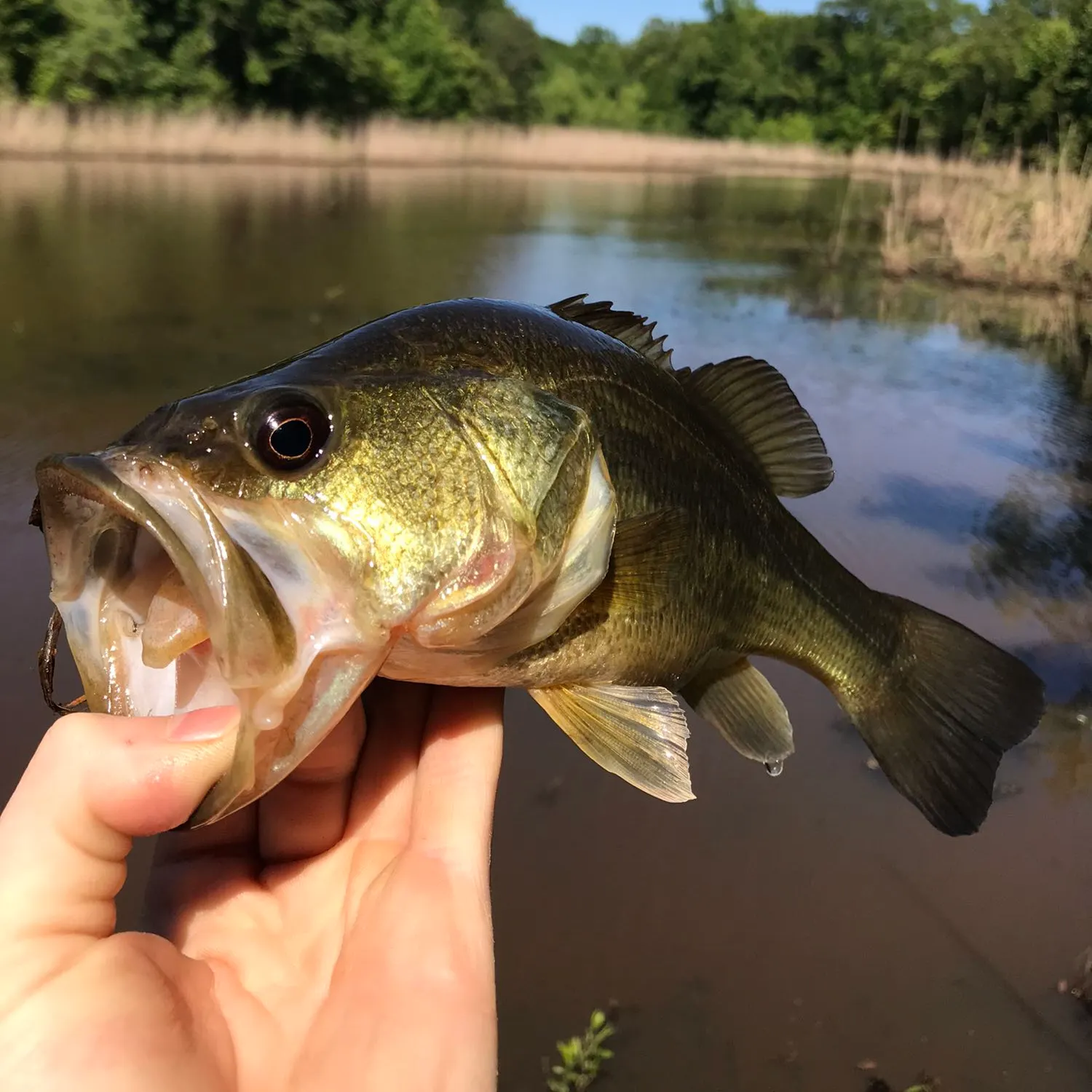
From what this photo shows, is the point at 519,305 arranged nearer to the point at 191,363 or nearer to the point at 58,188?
the point at 191,363

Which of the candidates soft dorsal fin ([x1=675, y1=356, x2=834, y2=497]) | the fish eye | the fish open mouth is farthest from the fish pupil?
soft dorsal fin ([x1=675, y1=356, x2=834, y2=497])

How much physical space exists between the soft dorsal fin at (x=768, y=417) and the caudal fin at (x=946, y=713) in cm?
44

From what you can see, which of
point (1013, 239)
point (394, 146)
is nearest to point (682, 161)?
Result: point (394, 146)

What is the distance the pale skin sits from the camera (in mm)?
1107

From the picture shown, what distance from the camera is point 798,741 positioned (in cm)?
325

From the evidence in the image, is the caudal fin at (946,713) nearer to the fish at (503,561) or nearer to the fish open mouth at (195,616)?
the fish at (503,561)

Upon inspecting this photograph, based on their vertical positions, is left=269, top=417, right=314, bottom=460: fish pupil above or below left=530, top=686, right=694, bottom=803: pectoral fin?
above

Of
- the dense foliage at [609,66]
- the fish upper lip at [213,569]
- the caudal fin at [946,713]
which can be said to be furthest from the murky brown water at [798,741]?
the dense foliage at [609,66]

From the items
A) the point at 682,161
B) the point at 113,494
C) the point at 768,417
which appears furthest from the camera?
the point at 682,161

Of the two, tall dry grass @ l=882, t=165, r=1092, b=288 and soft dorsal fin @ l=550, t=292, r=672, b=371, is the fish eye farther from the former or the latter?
tall dry grass @ l=882, t=165, r=1092, b=288

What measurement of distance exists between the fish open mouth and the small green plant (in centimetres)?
136

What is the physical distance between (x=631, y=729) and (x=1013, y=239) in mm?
14467

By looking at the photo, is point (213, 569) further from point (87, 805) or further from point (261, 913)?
point (261, 913)

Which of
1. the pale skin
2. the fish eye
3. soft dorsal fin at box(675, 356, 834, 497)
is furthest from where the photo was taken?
soft dorsal fin at box(675, 356, 834, 497)
